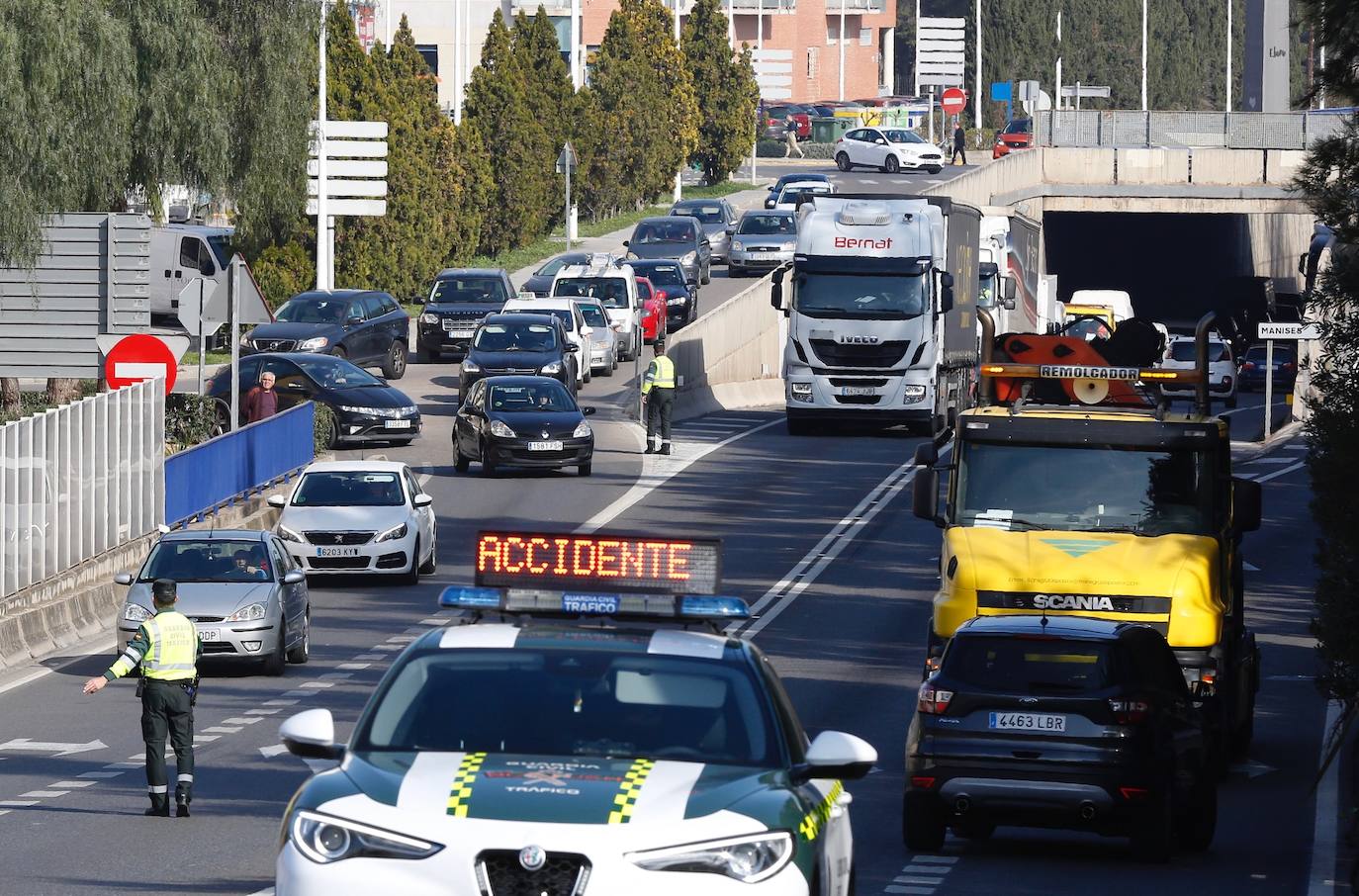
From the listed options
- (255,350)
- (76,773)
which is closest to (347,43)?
(255,350)

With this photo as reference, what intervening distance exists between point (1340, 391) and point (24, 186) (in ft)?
74.0

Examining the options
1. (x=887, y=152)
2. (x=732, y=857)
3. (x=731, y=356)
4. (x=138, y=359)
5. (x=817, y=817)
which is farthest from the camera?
(x=887, y=152)

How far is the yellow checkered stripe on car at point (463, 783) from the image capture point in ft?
25.4

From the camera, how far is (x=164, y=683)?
1585 centimetres

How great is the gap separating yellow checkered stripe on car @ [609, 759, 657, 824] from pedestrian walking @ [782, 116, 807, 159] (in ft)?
355

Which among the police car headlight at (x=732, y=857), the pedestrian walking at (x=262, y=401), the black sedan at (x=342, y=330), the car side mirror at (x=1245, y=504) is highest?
the black sedan at (x=342, y=330)

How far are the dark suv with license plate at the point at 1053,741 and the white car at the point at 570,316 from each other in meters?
32.0

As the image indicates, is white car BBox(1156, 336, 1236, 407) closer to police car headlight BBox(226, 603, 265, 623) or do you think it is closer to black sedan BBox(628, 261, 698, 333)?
black sedan BBox(628, 261, 698, 333)

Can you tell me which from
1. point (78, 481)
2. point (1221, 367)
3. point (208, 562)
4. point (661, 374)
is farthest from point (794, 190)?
point (208, 562)

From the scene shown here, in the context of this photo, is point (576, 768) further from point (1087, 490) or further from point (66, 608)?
point (66, 608)

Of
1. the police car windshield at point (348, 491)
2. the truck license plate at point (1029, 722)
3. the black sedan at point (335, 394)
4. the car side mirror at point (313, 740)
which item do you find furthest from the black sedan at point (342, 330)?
the car side mirror at point (313, 740)

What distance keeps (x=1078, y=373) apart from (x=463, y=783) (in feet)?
40.7

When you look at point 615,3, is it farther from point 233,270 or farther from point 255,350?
point 233,270

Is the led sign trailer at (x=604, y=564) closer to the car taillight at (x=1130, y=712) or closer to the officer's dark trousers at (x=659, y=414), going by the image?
the car taillight at (x=1130, y=712)
